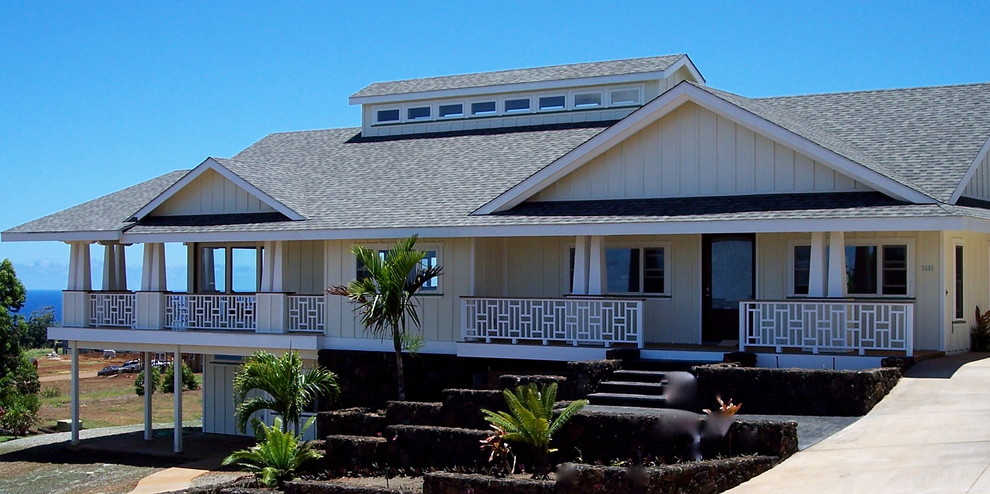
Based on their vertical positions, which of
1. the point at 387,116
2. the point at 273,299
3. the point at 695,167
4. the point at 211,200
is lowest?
the point at 273,299

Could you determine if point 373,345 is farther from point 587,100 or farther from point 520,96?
A: point 587,100

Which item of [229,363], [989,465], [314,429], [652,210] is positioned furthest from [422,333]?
[989,465]

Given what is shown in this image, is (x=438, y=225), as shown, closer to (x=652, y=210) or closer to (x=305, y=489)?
(x=652, y=210)

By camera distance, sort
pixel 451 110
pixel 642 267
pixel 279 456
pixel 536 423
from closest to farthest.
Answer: pixel 536 423 → pixel 279 456 → pixel 642 267 → pixel 451 110

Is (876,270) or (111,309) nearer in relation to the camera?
(876,270)

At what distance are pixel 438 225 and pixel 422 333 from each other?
8.02ft

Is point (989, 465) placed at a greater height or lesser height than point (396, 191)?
lesser

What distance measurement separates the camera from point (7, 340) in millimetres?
39656

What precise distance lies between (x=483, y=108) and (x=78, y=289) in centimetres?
1109

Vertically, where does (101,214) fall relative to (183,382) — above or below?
above

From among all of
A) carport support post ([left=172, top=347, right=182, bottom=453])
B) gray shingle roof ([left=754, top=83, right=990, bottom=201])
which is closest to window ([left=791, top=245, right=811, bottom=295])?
gray shingle roof ([left=754, top=83, right=990, bottom=201])

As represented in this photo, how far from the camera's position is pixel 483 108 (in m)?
29.1

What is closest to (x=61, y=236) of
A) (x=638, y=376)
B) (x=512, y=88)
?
(x=512, y=88)

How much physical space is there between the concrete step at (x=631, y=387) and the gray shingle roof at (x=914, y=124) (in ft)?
18.6
